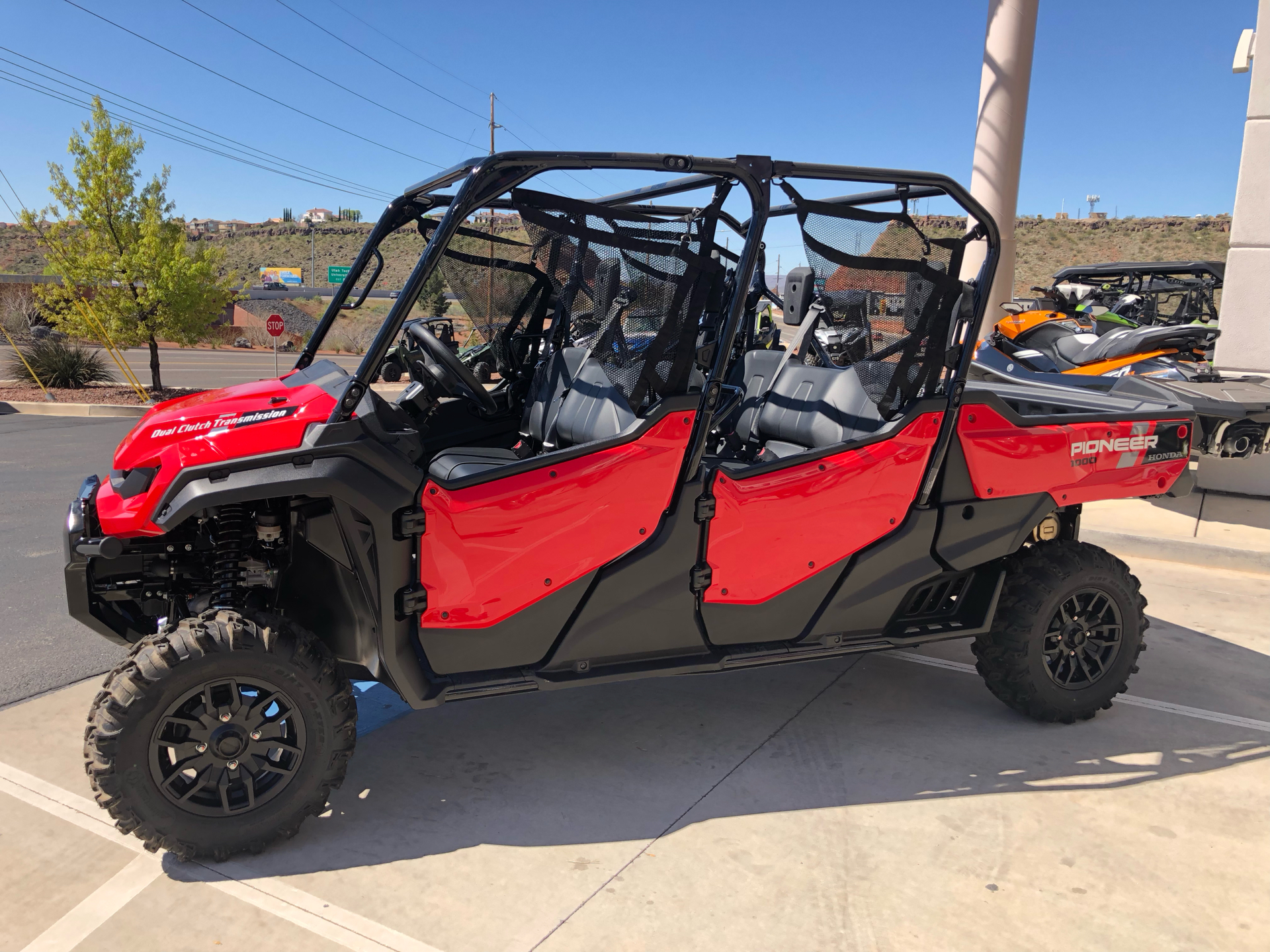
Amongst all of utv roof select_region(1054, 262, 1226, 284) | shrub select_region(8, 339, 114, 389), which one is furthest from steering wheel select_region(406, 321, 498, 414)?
shrub select_region(8, 339, 114, 389)

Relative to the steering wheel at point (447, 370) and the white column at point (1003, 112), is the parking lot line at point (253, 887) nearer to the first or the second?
the steering wheel at point (447, 370)

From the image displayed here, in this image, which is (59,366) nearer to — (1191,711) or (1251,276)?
(1251,276)

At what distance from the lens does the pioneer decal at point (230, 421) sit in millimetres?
2705

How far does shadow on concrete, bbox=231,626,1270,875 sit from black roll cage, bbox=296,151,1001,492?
1049 millimetres

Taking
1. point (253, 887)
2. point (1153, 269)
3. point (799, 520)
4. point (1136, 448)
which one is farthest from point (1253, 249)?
point (253, 887)

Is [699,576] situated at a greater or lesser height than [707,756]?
greater

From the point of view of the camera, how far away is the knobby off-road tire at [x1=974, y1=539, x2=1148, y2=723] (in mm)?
3715

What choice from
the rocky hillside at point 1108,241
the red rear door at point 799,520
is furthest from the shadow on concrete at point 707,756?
the rocky hillside at point 1108,241

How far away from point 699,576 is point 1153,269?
7.92 meters

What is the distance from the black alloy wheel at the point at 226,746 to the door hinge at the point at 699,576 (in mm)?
1346

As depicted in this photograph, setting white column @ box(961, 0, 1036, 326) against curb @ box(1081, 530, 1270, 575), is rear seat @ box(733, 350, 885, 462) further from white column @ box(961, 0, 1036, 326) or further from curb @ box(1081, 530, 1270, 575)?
white column @ box(961, 0, 1036, 326)

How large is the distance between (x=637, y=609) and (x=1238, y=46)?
8.28 metres

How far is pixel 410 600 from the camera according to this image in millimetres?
2822

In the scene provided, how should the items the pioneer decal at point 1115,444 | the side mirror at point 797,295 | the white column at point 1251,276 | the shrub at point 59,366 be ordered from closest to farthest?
the pioneer decal at point 1115,444 < the side mirror at point 797,295 < the white column at point 1251,276 < the shrub at point 59,366
